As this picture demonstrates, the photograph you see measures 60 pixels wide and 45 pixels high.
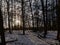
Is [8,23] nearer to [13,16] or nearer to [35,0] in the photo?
[13,16]

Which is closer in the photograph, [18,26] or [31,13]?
[31,13]

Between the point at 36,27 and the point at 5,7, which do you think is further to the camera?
the point at 36,27

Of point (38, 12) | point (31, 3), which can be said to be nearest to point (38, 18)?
point (38, 12)

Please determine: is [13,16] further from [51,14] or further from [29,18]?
[51,14]

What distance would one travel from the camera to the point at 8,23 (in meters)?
18.6

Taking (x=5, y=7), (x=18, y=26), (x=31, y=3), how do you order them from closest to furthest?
(x=5, y=7), (x=31, y=3), (x=18, y=26)

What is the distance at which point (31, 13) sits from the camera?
18453 mm

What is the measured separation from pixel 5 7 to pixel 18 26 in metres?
4.22

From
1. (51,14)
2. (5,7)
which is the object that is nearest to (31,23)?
(51,14)

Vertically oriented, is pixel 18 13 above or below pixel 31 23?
above

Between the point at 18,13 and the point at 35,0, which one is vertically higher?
the point at 35,0

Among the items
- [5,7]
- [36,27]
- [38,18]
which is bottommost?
[36,27]

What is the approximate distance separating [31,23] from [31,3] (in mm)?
3015

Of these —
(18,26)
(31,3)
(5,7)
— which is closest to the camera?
(5,7)
